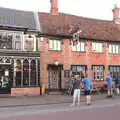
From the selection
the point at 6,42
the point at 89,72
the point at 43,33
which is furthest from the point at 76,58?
the point at 6,42

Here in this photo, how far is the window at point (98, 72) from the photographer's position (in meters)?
36.6

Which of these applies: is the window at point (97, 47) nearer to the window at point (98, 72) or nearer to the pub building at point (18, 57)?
the window at point (98, 72)

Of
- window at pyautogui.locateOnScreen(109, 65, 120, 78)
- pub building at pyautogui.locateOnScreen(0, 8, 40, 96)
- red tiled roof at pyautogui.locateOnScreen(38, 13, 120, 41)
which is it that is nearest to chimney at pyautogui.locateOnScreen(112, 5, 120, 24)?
red tiled roof at pyautogui.locateOnScreen(38, 13, 120, 41)

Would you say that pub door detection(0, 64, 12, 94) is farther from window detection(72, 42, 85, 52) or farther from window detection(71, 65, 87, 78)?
window detection(72, 42, 85, 52)

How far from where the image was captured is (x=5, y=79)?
1218 inches

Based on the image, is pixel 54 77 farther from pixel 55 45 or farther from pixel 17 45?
pixel 17 45

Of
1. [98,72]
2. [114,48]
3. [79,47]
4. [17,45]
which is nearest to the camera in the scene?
Answer: [17,45]

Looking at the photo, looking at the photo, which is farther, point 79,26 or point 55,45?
point 79,26

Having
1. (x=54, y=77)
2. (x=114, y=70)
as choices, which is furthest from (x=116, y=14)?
(x=54, y=77)

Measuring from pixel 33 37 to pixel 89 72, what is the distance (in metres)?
6.95

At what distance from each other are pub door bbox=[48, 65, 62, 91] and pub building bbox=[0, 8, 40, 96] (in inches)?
76.3

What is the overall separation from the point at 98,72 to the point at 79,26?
16.0ft

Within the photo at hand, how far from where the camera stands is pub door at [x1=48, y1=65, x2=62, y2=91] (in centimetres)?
3391

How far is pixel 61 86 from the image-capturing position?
1344 inches
